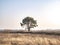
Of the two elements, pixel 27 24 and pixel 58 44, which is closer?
pixel 58 44

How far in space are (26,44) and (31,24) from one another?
55.1 feet

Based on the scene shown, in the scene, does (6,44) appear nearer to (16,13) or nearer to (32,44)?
(32,44)

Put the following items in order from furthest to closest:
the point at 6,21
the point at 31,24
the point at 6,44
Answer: the point at 31,24 < the point at 6,21 < the point at 6,44

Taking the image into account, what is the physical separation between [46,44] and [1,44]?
2.04 m

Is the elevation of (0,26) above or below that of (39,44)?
above

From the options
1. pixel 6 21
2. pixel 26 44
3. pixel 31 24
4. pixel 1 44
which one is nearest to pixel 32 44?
pixel 26 44

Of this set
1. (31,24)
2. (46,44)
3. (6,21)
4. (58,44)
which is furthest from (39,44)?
(31,24)

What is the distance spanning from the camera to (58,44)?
290 inches

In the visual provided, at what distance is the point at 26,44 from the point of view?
285 inches

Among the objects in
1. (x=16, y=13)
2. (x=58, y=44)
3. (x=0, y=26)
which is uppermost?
(x=16, y=13)

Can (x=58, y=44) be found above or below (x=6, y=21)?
→ below

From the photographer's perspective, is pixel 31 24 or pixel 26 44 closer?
pixel 26 44

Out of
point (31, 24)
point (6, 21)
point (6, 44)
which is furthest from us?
point (31, 24)

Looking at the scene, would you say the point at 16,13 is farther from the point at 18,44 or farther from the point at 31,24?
the point at 31,24
